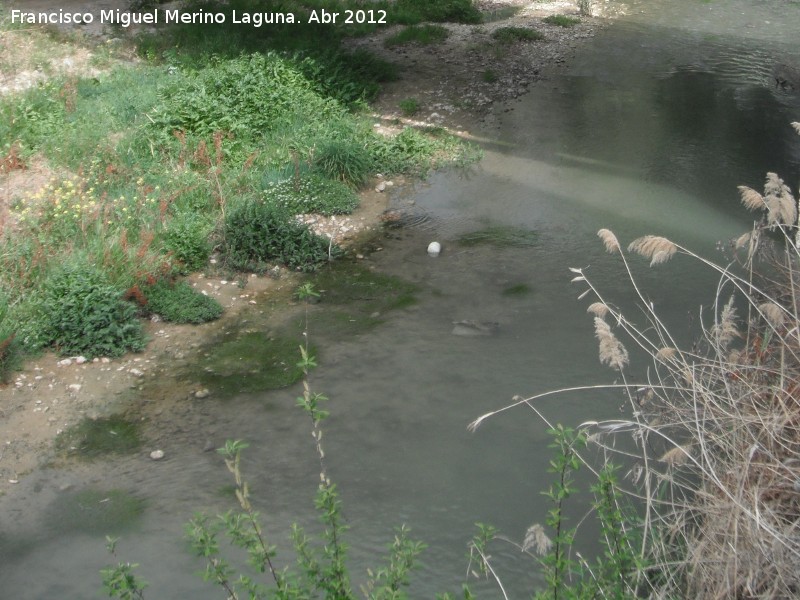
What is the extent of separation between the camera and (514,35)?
531 inches

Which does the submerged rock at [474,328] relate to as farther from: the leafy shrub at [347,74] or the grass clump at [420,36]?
the grass clump at [420,36]

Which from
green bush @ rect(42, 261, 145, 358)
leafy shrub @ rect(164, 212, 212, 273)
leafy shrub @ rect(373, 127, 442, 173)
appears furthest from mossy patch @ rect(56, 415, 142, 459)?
leafy shrub @ rect(373, 127, 442, 173)

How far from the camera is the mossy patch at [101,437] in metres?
5.76

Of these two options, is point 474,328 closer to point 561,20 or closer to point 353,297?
point 353,297

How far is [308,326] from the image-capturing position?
23.0 feet

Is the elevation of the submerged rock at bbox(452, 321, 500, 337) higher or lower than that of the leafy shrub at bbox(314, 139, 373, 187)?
lower

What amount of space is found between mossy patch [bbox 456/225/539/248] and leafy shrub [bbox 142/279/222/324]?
2.38m

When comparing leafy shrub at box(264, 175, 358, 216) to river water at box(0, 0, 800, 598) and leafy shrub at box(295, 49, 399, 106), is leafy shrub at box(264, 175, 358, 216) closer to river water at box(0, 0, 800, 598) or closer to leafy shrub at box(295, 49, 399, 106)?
river water at box(0, 0, 800, 598)

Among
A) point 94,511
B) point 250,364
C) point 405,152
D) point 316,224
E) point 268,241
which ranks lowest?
point 94,511

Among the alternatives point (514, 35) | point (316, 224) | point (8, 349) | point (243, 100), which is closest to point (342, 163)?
point (316, 224)

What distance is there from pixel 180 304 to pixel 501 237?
9.65 feet

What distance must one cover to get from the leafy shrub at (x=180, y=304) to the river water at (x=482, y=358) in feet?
3.62

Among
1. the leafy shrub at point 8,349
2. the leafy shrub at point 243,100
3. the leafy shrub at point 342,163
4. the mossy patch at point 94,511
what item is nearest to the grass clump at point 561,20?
the leafy shrub at point 243,100

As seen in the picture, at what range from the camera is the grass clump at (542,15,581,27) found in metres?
14.3
